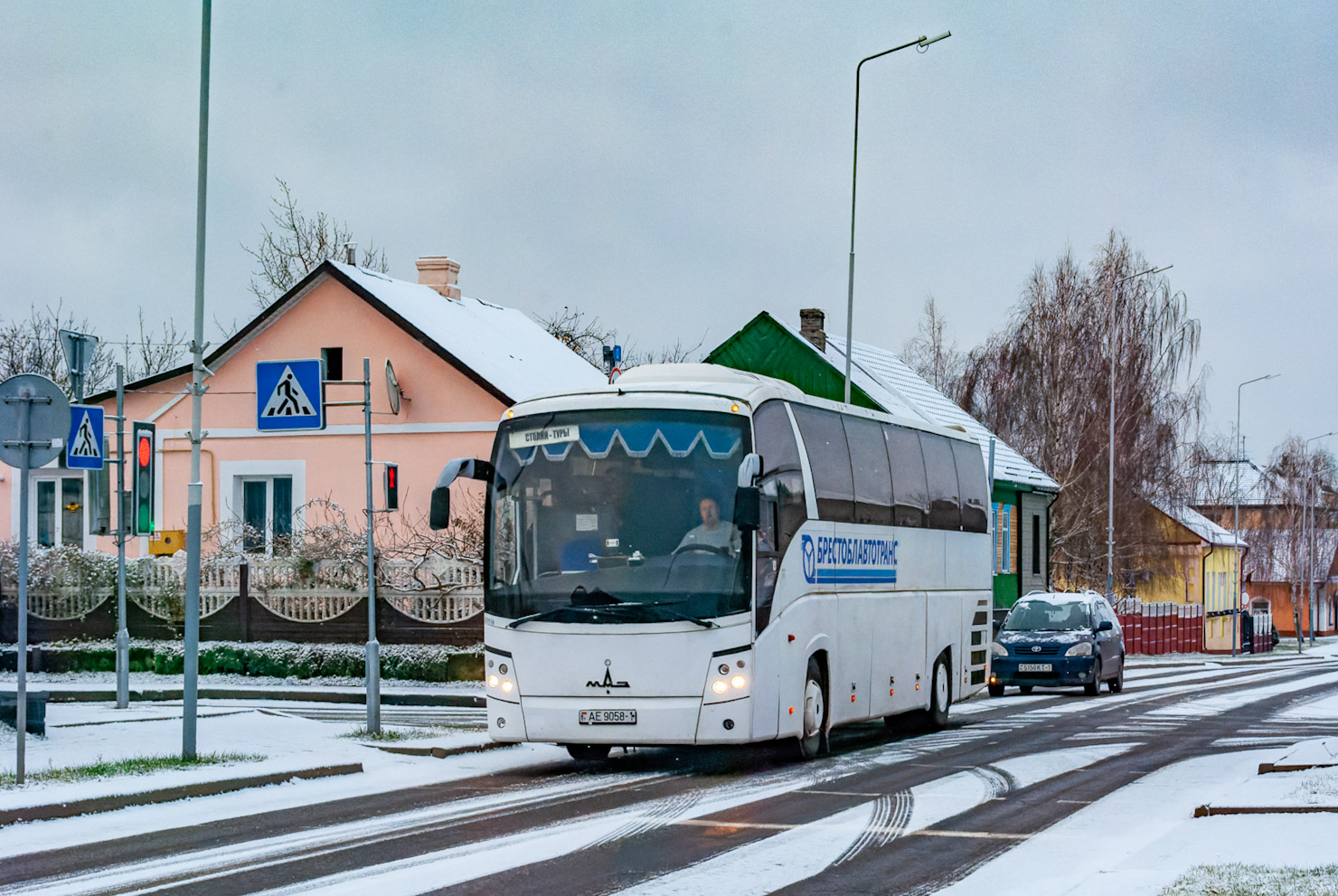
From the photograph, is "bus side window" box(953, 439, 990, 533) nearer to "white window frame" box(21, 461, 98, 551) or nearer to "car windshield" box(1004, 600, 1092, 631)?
"car windshield" box(1004, 600, 1092, 631)

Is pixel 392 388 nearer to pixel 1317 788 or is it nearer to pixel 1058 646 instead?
pixel 1058 646

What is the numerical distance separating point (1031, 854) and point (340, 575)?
18.5 m

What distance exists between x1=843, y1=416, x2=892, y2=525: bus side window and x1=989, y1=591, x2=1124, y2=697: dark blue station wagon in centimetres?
981

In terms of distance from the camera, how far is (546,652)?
14594mm

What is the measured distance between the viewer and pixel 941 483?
20.5 meters

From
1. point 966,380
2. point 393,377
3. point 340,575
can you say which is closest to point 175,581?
point 340,575

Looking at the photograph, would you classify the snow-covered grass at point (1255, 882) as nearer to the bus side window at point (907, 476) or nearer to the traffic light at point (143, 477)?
the bus side window at point (907, 476)

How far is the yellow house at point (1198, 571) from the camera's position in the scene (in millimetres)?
64000

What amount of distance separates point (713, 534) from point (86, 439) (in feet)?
27.2

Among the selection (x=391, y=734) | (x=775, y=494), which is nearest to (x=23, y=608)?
(x=391, y=734)

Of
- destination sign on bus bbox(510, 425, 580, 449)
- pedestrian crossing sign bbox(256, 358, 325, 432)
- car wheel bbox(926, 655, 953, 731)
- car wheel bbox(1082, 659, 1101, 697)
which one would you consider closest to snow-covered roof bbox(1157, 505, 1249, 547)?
car wheel bbox(1082, 659, 1101, 697)

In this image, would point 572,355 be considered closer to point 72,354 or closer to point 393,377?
point 393,377

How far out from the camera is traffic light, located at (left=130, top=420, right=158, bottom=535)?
A: 19.3 metres

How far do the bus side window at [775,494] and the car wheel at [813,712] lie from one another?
1.33m
